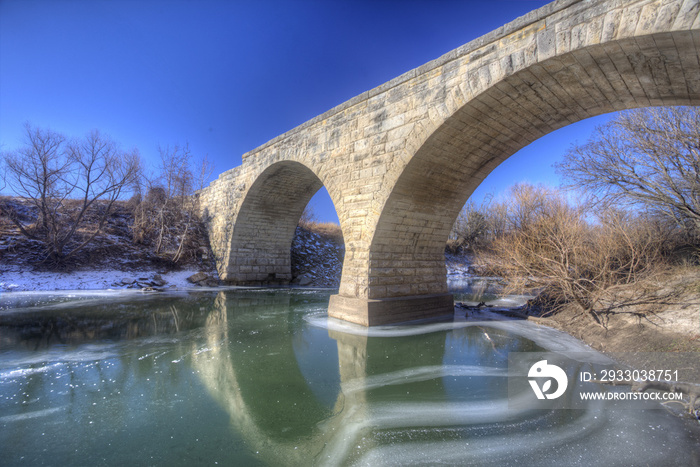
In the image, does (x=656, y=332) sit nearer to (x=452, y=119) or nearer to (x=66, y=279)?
(x=452, y=119)

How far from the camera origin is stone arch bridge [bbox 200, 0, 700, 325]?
4.05m

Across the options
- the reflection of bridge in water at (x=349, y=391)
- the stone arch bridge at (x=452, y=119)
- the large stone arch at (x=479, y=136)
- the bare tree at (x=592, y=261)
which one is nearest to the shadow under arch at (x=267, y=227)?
the stone arch bridge at (x=452, y=119)

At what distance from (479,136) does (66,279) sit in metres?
13.8

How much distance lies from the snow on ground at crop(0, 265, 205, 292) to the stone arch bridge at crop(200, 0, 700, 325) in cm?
738

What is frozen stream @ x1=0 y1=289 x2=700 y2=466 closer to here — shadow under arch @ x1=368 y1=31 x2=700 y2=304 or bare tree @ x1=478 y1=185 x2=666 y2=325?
bare tree @ x1=478 y1=185 x2=666 y2=325

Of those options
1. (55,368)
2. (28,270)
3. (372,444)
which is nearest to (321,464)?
(372,444)

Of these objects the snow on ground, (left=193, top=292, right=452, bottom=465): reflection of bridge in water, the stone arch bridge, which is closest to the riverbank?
the snow on ground

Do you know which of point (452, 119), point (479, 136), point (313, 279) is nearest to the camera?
point (452, 119)

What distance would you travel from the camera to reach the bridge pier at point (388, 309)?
6723mm

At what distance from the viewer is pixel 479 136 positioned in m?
6.21

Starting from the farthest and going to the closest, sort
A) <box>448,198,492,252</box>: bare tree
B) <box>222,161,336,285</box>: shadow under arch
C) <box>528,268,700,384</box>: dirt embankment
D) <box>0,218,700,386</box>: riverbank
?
<box>448,198,492,252</box>: bare tree < <box>222,161,336,285</box>: shadow under arch < <box>0,218,700,386</box>: riverbank < <box>528,268,700,384</box>: dirt embankment

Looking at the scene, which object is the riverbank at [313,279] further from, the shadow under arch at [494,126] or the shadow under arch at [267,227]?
the shadow under arch at [494,126]

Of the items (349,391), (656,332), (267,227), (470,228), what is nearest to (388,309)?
(349,391)

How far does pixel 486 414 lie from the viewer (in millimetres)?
3090
